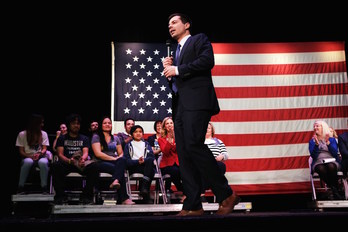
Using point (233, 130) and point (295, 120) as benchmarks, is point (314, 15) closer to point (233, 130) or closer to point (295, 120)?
point (295, 120)

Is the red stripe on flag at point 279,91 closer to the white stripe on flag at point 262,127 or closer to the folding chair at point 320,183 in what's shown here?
the white stripe on flag at point 262,127

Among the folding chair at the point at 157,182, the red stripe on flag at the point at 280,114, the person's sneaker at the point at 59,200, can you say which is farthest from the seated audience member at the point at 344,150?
the person's sneaker at the point at 59,200

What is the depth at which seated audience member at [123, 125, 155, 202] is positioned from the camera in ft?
14.9

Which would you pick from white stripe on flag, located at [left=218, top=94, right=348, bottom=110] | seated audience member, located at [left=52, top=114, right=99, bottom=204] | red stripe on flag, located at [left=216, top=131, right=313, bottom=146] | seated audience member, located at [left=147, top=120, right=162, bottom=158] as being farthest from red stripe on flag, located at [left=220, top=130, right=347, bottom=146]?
seated audience member, located at [left=52, top=114, right=99, bottom=204]

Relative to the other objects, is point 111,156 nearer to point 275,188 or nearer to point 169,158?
point 169,158

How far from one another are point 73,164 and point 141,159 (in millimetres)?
783

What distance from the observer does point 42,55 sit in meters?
6.02

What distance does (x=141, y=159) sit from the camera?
4.62 metres

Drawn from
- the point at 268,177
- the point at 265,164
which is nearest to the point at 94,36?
Answer: the point at 265,164

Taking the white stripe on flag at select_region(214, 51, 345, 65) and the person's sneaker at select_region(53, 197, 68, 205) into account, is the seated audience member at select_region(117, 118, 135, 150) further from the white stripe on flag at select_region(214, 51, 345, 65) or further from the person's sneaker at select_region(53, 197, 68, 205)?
the white stripe on flag at select_region(214, 51, 345, 65)

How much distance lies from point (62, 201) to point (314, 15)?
465 centimetres

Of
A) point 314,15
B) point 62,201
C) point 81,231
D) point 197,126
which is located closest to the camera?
point 81,231

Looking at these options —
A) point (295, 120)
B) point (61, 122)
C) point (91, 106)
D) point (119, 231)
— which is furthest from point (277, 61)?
point (119, 231)

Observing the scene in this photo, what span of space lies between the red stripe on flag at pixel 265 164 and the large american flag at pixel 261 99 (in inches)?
0.6
